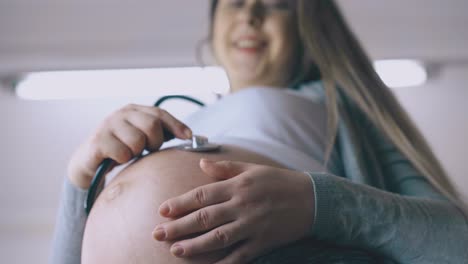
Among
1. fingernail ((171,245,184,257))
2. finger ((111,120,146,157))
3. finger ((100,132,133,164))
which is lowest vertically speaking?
fingernail ((171,245,184,257))

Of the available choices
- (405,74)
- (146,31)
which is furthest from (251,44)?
(405,74)

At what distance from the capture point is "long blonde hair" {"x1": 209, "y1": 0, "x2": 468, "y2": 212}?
880mm

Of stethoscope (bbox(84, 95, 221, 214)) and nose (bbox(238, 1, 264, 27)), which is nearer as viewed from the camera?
stethoscope (bbox(84, 95, 221, 214))

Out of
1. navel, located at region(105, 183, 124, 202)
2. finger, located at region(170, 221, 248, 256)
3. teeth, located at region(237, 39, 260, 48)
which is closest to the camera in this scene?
finger, located at region(170, 221, 248, 256)

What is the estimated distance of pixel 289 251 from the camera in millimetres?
563

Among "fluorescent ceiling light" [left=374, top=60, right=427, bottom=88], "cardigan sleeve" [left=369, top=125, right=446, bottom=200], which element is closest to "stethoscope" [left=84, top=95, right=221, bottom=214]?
"cardigan sleeve" [left=369, top=125, right=446, bottom=200]

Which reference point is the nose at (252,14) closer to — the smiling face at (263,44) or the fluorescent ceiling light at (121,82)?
the smiling face at (263,44)

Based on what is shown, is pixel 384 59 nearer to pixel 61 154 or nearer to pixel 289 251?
pixel 61 154

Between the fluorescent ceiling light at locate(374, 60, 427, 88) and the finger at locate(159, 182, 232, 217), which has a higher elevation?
the finger at locate(159, 182, 232, 217)

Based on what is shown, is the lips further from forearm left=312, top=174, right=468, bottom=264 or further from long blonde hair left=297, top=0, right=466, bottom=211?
forearm left=312, top=174, right=468, bottom=264

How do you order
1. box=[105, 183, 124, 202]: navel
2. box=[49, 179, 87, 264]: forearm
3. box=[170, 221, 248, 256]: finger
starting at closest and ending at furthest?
box=[170, 221, 248, 256]: finger < box=[105, 183, 124, 202]: navel < box=[49, 179, 87, 264]: forearm

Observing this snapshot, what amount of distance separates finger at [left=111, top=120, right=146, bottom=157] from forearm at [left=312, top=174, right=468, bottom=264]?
0.23m

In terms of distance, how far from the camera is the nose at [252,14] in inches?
44.1

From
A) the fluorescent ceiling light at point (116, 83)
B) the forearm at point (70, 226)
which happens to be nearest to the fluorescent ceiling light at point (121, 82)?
the fluorescent ceiling light at point (116, 83)
